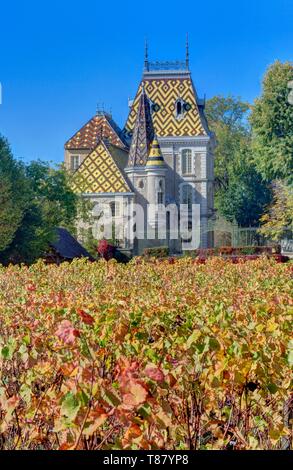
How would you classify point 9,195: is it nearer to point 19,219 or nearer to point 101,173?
point 19,219

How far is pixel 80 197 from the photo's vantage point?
52594 millimetres

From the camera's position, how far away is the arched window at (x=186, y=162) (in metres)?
62.8

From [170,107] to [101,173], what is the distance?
30.7ft

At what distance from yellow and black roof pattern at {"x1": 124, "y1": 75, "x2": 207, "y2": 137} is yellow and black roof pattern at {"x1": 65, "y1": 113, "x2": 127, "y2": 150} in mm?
1588

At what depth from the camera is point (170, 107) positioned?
62.6 m

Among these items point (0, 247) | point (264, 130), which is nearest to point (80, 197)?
point (264, 130)

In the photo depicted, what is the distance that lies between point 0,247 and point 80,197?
20.9 m

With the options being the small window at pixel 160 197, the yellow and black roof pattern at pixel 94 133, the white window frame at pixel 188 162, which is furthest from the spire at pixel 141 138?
the white window frame at pixel 188 162

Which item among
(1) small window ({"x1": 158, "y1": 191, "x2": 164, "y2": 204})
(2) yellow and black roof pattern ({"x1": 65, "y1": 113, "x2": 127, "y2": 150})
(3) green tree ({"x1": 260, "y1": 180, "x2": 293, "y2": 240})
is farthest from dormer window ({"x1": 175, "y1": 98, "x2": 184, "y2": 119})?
(3) green tree ({"x1": 260, "y1": 180, "x2": 293, "y2": 240})

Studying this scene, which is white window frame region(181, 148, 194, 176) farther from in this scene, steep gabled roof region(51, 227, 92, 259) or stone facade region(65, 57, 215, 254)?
steep gabled roof region(51, 227, 92, 259)

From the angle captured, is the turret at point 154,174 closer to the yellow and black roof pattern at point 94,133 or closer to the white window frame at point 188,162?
the yellow and black roof pattern at point 94,133
